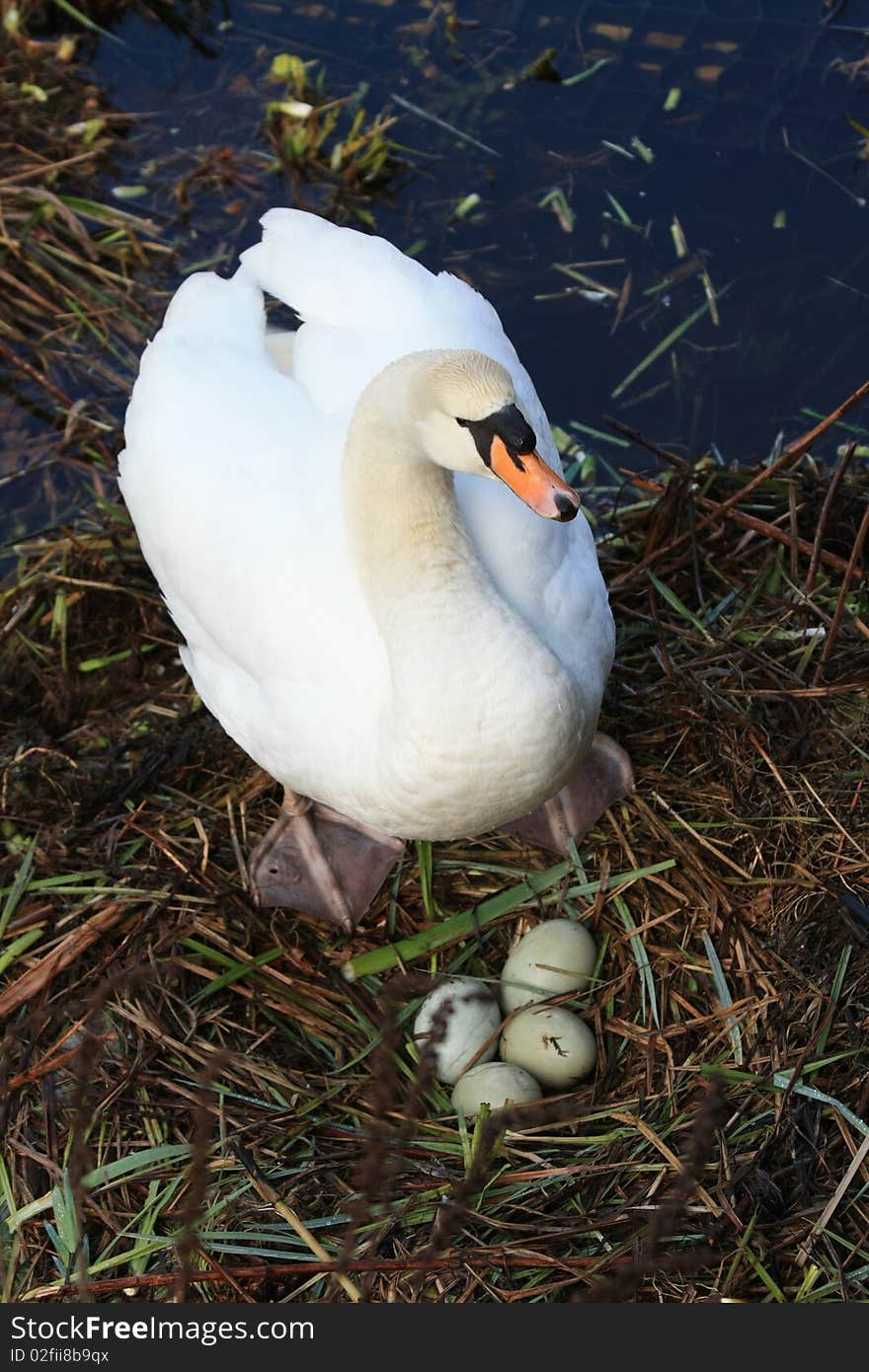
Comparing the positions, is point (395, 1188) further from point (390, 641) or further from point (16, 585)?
point (16, 585)

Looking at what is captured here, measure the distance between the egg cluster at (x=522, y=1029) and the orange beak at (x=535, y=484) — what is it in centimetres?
114

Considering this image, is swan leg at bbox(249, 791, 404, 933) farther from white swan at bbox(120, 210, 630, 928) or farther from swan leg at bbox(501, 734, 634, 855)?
swan leg at bbox(501, 734, 634, 855)

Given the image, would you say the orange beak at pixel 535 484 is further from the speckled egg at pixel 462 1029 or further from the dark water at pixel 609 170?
the dark water at pixel 609 170

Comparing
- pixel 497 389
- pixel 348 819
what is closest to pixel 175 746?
pixel 348 819

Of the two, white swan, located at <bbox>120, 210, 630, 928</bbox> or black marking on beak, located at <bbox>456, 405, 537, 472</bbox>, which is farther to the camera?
white swan, located at <bbox>120, 210, 630, 928</bbox>

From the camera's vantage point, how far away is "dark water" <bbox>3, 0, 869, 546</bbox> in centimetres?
477

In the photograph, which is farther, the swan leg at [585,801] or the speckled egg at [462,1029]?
the swan leg at [585,801]

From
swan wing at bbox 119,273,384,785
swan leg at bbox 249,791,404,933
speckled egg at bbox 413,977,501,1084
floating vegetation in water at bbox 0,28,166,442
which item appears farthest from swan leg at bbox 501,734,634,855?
floating vegetation in water at bbox 0,28,166,442

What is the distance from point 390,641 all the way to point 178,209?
3.31 metres

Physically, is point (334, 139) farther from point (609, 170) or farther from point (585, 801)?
point (585, 801)

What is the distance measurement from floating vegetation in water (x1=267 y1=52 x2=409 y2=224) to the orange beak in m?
3.13

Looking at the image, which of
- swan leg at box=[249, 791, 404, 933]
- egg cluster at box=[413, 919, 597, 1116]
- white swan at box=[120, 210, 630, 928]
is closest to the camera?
white swan at box=[120, 210, 630, 928]

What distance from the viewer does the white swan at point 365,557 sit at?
8.89 ft

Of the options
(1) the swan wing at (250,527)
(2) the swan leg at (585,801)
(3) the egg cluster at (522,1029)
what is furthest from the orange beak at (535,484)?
(2) the swan leg at (585,801)
